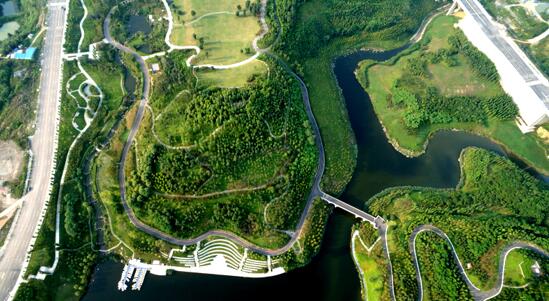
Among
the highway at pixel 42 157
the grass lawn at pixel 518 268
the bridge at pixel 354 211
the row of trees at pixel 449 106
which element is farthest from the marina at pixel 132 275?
the row of trees at pixel 449 106

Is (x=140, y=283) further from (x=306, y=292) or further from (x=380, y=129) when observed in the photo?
(x=380, y=129)

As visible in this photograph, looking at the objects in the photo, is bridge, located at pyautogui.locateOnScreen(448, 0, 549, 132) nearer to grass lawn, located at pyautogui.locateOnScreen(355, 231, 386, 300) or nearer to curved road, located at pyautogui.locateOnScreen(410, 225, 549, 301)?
curved road, located at pyautogui.locateOnScreen(410, 225, 549, 301)

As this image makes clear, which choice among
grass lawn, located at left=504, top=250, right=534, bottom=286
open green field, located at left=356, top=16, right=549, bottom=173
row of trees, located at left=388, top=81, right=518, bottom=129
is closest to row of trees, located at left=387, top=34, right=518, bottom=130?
row of trees, located at left=388, top=81, right=518, bottom=129

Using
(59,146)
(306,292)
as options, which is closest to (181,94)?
(59,146)

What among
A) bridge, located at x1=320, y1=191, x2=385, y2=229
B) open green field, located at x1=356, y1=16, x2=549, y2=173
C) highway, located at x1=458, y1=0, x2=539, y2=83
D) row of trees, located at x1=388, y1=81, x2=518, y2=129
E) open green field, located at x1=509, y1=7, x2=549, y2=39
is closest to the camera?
bridge, located at x1=320, y1=191, x2=385, y2=229

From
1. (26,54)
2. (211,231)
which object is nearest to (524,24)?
(211,231)

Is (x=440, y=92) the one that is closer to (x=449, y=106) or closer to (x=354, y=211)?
(x=449, y=106)

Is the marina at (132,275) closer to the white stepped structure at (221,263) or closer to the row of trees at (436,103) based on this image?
the white stepped structure at (221,263)
